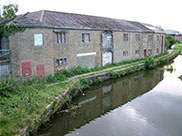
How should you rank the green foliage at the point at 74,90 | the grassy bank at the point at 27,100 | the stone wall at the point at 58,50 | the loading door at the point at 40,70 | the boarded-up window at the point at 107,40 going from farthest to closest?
the boarded-up window at the point at 107,40, the loading door at the point at 40,70, the stone wall at the point at 58,50, the green foliage at the point at 74,90, the grassy bank at the point at 27,100

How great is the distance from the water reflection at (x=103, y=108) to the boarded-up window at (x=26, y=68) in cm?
488

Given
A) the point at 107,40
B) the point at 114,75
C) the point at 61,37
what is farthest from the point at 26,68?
the point at 107,40

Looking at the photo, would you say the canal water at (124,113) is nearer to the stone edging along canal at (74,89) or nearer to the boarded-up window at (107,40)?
the stone edging along canal at (74,89)

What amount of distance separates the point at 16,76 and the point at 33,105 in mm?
5812

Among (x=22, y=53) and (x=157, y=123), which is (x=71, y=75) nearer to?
(x=22, y=53)

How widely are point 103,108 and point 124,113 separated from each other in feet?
5.44

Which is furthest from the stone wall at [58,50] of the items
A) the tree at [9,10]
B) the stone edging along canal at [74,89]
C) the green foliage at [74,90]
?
the tree at [9,10]

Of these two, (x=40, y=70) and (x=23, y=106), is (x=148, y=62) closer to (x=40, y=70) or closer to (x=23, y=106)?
(x=40, y=70)

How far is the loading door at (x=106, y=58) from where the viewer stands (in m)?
22.9

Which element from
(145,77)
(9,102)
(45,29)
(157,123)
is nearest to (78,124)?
(9,102)

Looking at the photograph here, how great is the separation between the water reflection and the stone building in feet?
14.0

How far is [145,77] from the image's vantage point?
2144 cm

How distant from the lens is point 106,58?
77.0ft

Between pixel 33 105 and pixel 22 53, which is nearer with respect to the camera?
pixel 33 105
